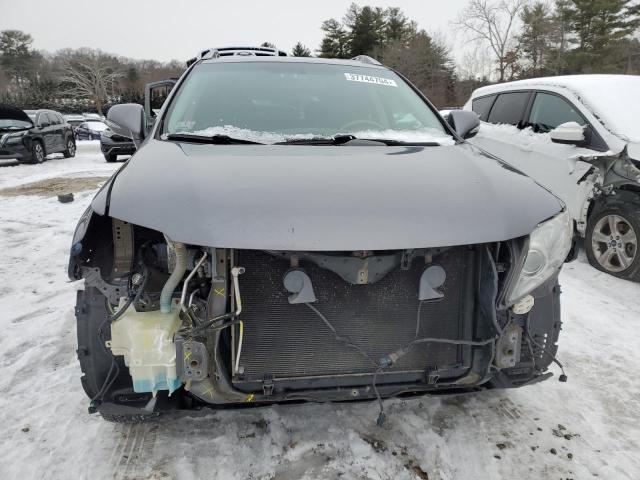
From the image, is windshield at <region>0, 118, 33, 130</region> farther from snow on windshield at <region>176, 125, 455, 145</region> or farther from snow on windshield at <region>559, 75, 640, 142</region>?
snow on windshield at <region>559, 75, 640, 142</region>

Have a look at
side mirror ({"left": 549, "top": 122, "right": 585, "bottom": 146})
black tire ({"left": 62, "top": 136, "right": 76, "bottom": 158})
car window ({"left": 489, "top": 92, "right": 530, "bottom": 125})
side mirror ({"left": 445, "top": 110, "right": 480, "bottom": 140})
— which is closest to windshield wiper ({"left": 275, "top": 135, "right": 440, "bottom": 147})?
side mirror ({"left": 445, "top": 110, "right": 480, "bottom": 140})

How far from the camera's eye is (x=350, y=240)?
1533 mm

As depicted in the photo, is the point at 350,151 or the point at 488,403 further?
the point at 488,403

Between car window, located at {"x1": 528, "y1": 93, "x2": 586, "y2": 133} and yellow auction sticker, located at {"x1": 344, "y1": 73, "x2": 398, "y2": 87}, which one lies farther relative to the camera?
car window, located at {"x1": 528, "y1": 93, "x2": 586, "y2": 133}

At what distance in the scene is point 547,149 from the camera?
16.2 ft

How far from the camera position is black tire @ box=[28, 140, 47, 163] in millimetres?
A: 13363

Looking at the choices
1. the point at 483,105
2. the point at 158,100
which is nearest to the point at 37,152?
the point at 158,100

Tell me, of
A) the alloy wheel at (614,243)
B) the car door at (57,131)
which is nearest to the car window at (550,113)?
the alloy wheel at (614,243)

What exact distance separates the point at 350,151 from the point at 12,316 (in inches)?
109

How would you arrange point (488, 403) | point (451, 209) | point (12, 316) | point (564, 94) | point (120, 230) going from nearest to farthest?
point (451, 209), point (120, 230), point (488, 403), point (12, 316), point (564, 94)

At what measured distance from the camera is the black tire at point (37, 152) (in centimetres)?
1336

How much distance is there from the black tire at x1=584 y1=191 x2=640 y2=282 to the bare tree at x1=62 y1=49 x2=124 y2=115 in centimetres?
5730

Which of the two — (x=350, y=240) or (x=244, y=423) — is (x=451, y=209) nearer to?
(x=350, y=240)

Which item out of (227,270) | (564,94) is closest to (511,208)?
(227,270)
